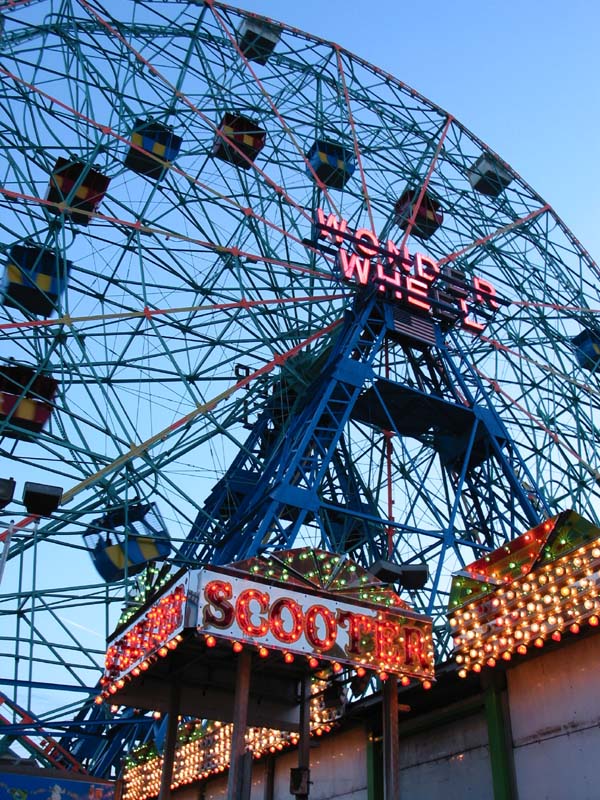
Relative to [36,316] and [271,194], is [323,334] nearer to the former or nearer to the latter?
[271,194]

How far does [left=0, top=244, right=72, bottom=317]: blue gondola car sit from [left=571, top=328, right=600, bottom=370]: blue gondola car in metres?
16.6

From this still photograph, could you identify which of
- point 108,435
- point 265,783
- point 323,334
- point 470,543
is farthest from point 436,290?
point 265,783

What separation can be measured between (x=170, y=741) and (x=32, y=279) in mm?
10591

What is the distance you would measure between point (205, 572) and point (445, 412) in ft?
41.5

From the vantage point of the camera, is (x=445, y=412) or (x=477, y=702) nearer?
(x=477, y=702)

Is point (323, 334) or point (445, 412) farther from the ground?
point (323, 334)

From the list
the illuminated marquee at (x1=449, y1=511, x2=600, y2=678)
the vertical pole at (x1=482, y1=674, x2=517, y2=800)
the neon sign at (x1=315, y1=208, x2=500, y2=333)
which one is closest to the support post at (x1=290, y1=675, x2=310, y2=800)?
the illuminated marquee at (x1=449, y1=511, x2=600, y2=678)

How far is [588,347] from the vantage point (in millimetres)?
28266

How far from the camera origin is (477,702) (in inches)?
446

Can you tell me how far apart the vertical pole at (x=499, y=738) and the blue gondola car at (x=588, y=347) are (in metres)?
18.8

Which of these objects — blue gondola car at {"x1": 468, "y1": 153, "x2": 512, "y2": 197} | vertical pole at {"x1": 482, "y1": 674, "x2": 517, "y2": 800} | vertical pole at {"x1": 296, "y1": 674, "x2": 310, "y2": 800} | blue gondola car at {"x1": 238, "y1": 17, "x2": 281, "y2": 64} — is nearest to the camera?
vertical pole at {"x1": 296, "y1": 674, "x2": 310, "y2": 800}

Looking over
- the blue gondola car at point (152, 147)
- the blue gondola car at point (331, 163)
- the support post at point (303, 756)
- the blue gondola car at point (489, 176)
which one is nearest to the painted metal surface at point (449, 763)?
the support post at point (303, 756)

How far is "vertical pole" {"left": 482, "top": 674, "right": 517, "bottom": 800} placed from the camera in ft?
34.5

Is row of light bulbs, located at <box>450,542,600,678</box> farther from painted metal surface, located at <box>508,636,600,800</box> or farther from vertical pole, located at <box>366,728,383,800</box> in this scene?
vertical pole, located at <box>366,728,383,800</box>
